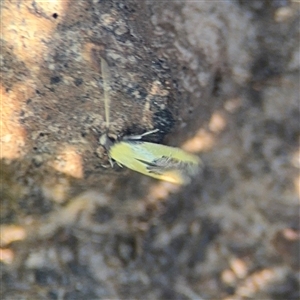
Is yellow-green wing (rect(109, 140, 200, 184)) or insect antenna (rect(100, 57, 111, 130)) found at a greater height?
insect antenna (rect(100, 57, 111, 130))

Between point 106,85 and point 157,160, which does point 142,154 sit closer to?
point 157,160

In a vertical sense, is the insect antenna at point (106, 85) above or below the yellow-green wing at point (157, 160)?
above

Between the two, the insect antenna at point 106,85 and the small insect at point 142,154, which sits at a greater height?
the insect antenna at point 106,85

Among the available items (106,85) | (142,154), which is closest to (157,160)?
(142,154)

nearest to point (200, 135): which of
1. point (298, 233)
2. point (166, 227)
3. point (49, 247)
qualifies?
point (166, 227)

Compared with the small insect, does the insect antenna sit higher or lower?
higher
